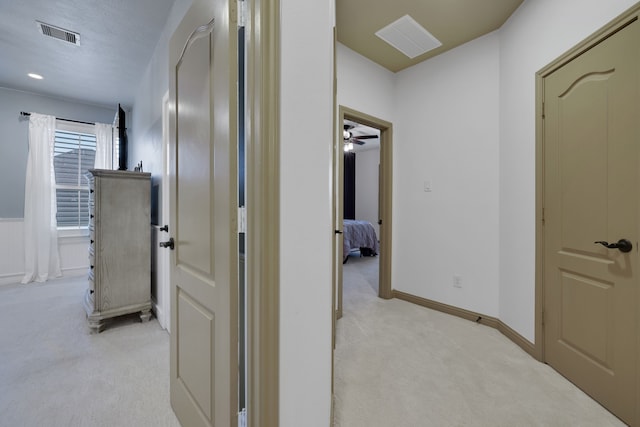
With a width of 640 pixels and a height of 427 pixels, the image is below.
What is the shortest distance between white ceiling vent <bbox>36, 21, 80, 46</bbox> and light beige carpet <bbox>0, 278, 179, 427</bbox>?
2761mm

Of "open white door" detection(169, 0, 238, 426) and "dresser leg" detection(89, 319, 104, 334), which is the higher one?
"open white door" detection(169, 0, 238, 426)

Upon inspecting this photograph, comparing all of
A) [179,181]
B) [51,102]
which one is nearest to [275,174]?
[179,181]

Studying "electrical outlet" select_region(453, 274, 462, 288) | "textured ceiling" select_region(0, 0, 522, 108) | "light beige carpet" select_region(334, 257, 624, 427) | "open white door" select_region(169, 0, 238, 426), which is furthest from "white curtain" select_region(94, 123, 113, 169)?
"electrical outlet" select_region(453, 274, 462, 288)

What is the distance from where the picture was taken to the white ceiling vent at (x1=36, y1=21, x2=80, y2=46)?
2.49 m

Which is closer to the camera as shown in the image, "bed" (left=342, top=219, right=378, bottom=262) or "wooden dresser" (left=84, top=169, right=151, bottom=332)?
"wooden dresser" (left=84, top=169, right=151, bottom=332)

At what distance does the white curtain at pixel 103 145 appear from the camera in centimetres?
441

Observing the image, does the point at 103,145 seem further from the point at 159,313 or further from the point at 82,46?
the point at 159,313

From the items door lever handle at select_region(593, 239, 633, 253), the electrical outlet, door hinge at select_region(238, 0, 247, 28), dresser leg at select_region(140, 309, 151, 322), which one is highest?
door hinge at select_region(238, 0, 247, 28)

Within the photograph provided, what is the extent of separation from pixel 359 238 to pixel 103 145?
15.9 ft

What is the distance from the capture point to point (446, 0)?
83.0 inches

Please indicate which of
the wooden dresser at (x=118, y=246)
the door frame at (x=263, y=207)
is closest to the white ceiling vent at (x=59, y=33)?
the wooden dresser at (x=118, y=246)

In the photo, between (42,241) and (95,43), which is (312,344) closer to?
(95,43)

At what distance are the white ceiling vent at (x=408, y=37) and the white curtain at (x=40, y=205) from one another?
4.88m

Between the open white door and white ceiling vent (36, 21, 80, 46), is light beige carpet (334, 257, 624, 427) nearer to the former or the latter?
the open white door
